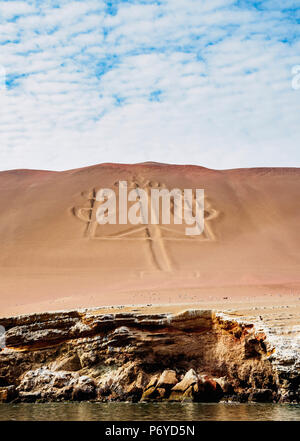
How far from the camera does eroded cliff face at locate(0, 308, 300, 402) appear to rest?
11570 mm

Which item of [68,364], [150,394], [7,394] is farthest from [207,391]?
[7,394]

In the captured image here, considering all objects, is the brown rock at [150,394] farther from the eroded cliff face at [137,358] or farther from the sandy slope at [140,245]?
the sandy slope at [140,245]

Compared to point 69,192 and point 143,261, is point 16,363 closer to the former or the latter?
point 143,261

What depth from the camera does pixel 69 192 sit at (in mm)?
44562

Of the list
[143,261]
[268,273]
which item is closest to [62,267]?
[143,261]

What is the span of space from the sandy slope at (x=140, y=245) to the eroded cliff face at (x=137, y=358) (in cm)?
883

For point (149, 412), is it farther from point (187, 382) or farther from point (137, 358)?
point (137, 358)

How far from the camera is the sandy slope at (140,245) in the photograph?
1050 inches

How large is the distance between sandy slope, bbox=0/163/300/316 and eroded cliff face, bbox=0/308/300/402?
29.0 ft

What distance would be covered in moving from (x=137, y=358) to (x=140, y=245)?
2265 centimetres

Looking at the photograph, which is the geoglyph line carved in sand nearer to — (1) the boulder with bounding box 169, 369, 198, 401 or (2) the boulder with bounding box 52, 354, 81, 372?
(2) the boulder with bounding box 52, 354, 81, 372

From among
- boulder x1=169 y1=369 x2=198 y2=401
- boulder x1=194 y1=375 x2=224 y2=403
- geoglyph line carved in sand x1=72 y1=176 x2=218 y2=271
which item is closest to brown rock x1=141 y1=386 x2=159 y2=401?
boulder x1=169 y1=369 x2=198 y2=401

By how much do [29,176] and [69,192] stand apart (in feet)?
27.3
